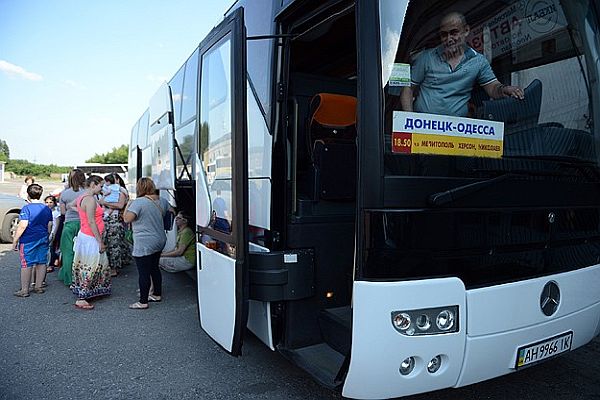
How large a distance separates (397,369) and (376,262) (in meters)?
0.55

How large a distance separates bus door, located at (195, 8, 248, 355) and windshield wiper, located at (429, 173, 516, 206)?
108 cm

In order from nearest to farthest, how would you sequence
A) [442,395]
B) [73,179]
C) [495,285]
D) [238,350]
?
[495,285] → [238,350] → [442,395] → [73,179]

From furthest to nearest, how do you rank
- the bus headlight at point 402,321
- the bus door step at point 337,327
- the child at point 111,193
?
the child at point 111,193 → the bus door step at point 337,327 → the bus headlight at point 402,321

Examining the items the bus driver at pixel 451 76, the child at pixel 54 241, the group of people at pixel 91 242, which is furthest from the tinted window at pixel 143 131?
the bus driver at pixel 451 76

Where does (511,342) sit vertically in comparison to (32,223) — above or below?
below

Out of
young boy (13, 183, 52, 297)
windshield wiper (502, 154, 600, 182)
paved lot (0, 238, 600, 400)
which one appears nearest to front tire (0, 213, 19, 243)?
young boy (13, 183, 52, 297)

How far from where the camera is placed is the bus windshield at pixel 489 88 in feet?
7.53

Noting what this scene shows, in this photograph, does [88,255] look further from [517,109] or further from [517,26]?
[517,26]

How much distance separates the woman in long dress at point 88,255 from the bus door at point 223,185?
8.29 feet

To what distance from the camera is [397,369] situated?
228 centimetres

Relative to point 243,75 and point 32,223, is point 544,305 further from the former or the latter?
point 32,223

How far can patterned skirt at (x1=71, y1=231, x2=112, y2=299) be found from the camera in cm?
565

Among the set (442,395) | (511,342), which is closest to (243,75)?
(511,342)

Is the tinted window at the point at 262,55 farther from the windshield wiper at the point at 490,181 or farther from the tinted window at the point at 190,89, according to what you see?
the tinted window at the point at 190,89
